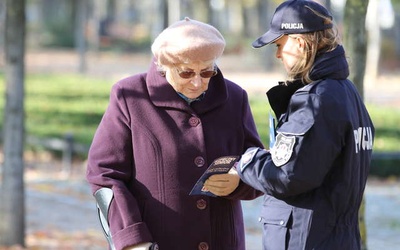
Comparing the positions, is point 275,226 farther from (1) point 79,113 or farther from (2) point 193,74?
(1) point 79,113

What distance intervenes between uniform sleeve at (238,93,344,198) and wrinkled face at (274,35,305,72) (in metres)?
0.16

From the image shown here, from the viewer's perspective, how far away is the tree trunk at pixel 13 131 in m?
7.51

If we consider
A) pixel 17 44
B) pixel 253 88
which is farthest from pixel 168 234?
pixel 253 88

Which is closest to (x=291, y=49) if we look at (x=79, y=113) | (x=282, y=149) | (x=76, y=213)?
(x=282, y=149)

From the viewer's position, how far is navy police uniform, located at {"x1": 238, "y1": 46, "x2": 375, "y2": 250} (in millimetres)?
3166

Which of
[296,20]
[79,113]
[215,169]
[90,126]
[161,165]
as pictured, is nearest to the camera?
[296,20]

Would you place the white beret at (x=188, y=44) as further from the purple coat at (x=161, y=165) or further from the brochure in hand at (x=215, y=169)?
the brochure in hand at (x=215, y=169)

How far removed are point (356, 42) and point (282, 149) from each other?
3.05 meters

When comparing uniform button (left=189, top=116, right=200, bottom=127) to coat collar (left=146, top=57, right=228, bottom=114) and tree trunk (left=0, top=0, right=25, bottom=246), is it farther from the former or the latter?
tree trunk (left=0, top=0, right=25, bottom=246)

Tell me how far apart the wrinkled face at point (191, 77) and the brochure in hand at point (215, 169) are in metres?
0.31

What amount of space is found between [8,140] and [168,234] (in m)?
4.34

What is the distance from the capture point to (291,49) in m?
3.35

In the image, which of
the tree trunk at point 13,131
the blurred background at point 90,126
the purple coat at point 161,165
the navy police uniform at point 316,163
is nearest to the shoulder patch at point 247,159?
the navy police uniform at point 316,163

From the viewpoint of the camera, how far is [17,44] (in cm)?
752
